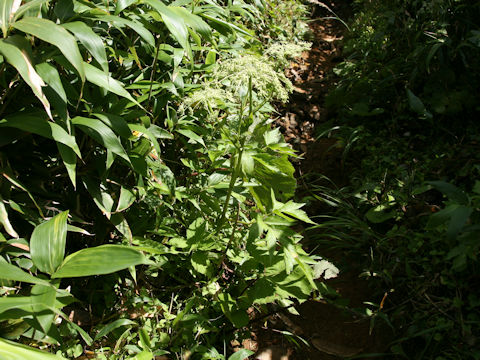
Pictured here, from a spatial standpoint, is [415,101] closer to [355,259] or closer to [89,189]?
[355,259]

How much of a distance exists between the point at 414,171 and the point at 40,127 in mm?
2005

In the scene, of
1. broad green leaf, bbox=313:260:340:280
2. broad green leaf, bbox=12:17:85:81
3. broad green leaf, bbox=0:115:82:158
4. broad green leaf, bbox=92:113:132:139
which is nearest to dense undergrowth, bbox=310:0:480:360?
broad green leaf, bbox=313:260:340:280

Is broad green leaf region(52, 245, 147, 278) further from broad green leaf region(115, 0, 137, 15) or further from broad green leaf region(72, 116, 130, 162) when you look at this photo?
broad green leaf region(115, 0, 137, 15)

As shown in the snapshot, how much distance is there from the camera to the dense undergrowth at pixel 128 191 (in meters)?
1.29

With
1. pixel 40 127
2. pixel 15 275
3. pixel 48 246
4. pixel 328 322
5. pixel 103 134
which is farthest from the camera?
pixel 328 322

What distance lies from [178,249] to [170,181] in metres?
0.34

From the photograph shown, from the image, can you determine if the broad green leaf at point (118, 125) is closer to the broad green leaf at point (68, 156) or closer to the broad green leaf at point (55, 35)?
the broad green leaf at point (68, 156)

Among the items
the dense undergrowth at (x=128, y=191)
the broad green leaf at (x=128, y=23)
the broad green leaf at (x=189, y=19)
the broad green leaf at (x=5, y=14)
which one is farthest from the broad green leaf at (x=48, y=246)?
the broad green leaf at (x=189, y=19)

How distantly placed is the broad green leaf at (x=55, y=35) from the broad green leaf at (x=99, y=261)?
0.47 meters

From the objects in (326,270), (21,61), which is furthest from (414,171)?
(21,61)

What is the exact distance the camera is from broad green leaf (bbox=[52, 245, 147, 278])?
1.18 m

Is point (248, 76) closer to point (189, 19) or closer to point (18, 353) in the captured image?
point (189, 19)

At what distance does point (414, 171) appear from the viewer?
2547 mm

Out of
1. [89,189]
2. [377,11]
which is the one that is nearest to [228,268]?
[89,189]
